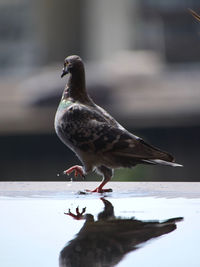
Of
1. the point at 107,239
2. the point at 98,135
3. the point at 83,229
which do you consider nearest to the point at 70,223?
the point at 83,229

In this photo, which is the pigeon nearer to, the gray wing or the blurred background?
the gray wing

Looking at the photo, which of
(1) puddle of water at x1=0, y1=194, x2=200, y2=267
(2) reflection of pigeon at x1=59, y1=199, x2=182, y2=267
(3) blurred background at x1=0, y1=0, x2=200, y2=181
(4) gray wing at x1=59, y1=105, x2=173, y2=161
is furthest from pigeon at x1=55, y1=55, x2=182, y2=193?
(3) blurred background at x1=0, y1=0, x2=200, y2=181

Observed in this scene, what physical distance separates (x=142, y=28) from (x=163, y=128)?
24071 mm

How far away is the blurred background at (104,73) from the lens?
2816cm

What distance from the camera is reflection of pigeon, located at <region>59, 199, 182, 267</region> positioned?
541 cm

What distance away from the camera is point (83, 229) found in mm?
6145

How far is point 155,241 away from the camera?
5.84m

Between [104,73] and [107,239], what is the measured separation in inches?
1585

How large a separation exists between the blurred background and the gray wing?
1649 cm

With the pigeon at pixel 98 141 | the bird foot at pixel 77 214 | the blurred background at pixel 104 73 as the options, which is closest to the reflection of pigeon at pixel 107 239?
the bird foot at pixel 77 214

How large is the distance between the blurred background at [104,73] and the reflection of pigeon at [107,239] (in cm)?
1891

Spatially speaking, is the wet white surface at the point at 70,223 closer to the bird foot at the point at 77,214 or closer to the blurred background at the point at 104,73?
the bird foot at the point at 77,214

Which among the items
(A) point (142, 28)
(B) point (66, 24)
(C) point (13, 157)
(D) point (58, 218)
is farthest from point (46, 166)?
(B) point (66, 24)

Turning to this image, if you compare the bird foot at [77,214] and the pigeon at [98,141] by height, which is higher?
the pigeon at [98,141]
